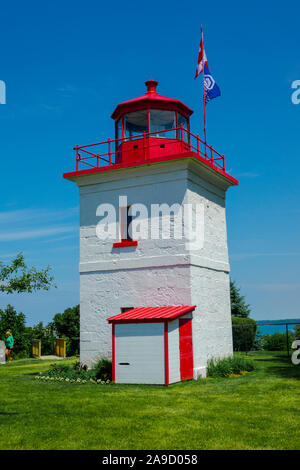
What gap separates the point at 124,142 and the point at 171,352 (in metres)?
8.08

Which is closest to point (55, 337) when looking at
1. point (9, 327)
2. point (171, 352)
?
point (9, 327)

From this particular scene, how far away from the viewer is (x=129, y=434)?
8758 millimetres

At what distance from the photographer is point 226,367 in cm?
1759

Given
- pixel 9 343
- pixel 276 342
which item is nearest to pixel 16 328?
pixel 9 343

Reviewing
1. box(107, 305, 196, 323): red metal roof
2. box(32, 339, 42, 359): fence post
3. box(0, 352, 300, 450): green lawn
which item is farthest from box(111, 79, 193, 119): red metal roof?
box(32, 339, 42, 359): fence post

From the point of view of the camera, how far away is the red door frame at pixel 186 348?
15.9 m

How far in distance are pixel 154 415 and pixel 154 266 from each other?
7538 millimetres

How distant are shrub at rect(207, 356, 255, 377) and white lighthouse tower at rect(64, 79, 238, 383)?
32cm

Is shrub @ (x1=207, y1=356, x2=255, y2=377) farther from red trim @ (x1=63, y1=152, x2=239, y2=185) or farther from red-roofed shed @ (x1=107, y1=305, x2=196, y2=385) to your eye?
red trim @ (x1=63, y1=152, x2=239, y2=185)

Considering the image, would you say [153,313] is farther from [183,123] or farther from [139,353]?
[183,123]

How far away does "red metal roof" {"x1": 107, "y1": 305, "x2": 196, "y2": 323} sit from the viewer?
15.2m

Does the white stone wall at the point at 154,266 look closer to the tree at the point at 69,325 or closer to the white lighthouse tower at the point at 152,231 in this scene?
the white lighthouse tower at the point at 152,231
